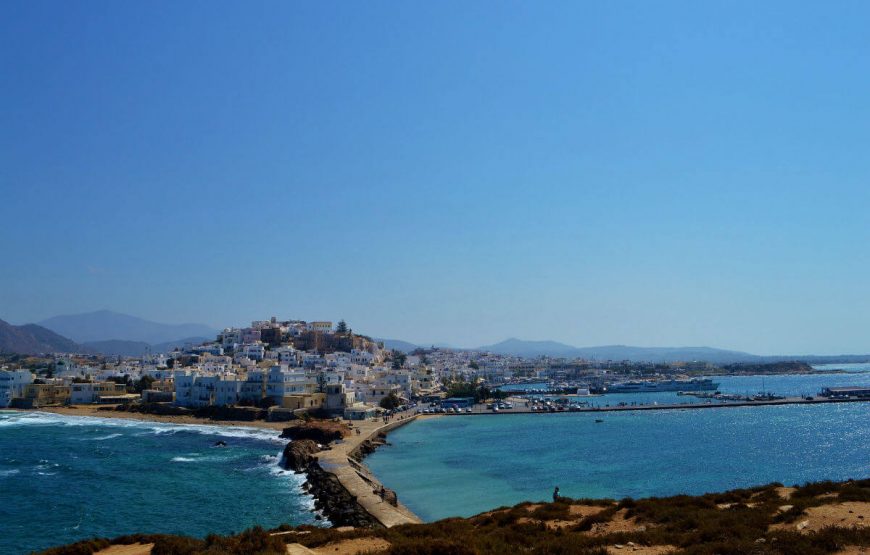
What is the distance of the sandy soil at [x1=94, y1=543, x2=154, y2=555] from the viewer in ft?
46.1

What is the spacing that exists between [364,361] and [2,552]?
7395 centimetres

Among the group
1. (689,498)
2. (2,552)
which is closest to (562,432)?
(689,498)

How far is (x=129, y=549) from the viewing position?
1460 cm

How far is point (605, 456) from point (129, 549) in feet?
97.0

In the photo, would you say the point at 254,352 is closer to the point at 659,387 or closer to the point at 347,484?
the point at 347,484

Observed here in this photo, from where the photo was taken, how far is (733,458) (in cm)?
3741

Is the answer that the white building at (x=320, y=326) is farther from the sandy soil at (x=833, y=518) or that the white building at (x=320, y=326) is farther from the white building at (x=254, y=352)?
the sandy soil at (x=833, y=518)

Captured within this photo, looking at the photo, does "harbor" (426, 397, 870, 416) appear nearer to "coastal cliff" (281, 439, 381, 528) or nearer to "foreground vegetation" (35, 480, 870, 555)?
"coastal cliff" (281, 439, 381, 528)

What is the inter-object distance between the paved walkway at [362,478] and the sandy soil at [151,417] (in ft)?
29.1

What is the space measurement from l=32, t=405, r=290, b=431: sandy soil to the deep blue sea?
1184 cm

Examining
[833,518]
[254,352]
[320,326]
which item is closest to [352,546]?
[833,518]

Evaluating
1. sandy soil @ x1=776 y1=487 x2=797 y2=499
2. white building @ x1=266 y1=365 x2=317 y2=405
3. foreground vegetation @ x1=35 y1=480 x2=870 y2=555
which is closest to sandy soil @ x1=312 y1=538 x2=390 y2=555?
foreground vegetation @ x1=35 y1=480 x2=870 y2=555

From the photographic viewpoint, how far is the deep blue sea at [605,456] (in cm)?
2802

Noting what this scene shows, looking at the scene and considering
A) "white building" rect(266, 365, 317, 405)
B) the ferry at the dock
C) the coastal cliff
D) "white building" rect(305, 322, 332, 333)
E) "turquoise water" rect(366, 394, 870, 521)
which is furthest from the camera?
"white building" rect(305, 322, 332, 333)
